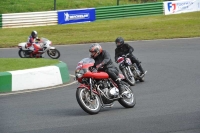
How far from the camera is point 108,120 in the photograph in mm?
10078

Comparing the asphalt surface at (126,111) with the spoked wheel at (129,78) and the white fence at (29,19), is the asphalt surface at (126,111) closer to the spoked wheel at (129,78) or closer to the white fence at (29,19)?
the spoked wheel at (129,78)

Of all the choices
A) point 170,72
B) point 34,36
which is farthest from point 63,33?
point 170,72

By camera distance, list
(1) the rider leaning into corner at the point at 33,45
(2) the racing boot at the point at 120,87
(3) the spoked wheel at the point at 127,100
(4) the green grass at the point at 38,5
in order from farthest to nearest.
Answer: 1. (4) the green grass at the point at 38,5
2. (1) the rider leaning into corner at the point at 33,45
3. (3) the spoked wheel at the point at 127,100
4. (2) the racing boot at the point at 120,87

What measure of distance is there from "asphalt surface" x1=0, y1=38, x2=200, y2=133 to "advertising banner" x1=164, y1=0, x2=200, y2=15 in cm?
2212

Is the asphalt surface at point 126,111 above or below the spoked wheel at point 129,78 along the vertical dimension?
below

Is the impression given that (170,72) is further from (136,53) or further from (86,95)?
(86,95)

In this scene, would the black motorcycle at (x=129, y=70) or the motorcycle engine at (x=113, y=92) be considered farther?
the black motorcycle at (x=129, y=70)

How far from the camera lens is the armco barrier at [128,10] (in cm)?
3809

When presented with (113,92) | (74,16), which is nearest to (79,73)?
(113,92)

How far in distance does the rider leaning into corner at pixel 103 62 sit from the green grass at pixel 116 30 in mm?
17211

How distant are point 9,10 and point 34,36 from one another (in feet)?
55.8

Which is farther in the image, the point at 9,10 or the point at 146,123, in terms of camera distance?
the point at 9,10

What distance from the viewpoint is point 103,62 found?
11.2 m

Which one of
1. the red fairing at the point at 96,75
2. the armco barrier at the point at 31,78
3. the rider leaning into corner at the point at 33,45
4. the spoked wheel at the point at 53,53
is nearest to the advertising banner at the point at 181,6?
the rider leaning into corner at the point at 33,45
